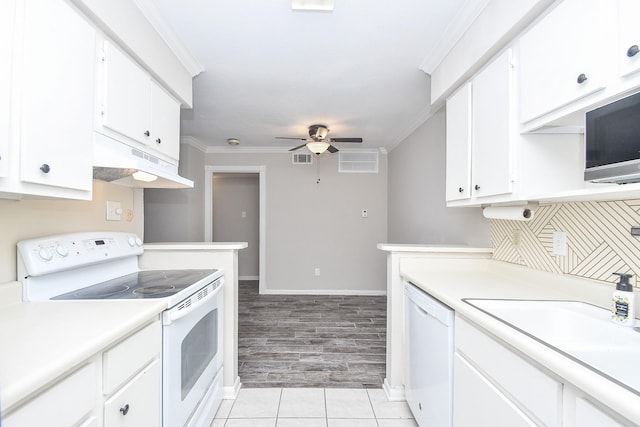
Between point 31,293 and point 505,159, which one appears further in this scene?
point 505,159

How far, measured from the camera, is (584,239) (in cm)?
136

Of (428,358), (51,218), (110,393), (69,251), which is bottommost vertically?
(428,358)

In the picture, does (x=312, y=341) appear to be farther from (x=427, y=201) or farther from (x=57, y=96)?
(x=57, y=96)

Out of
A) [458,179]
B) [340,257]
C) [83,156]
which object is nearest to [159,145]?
[83,156]

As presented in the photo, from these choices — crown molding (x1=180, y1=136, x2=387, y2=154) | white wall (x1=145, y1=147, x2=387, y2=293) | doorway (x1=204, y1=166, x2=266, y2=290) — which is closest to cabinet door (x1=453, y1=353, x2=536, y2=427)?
white wall (x1=145, y1=147, x2=387, y2=293)

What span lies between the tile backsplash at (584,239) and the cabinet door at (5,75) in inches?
86.9

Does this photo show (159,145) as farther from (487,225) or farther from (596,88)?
(487,225)

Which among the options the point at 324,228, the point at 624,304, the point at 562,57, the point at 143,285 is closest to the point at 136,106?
the point at 143,285

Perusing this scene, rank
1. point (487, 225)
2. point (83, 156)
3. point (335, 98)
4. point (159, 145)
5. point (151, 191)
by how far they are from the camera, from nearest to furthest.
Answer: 1. point (83, 156)
2. point (159, 145)
3. point (487, 225)
4. point (335, 98)
5. point (151, 191)

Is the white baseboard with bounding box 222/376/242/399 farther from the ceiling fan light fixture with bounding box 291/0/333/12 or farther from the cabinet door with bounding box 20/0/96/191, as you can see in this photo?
the ceiling fan light fixture with bounding box 291/0/333/12

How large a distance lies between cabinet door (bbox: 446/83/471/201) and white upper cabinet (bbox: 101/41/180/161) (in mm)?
1834

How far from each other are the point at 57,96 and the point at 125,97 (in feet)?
1.37

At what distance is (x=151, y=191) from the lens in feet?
13.6

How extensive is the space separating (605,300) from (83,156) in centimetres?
225
